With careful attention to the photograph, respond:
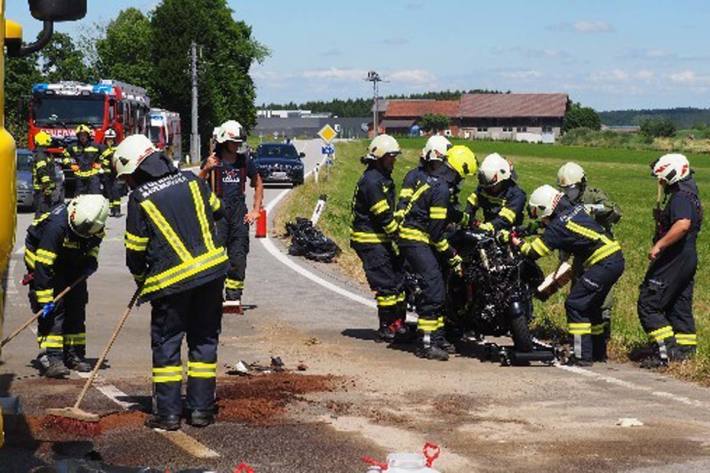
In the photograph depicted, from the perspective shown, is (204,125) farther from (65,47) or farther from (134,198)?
(134,198)

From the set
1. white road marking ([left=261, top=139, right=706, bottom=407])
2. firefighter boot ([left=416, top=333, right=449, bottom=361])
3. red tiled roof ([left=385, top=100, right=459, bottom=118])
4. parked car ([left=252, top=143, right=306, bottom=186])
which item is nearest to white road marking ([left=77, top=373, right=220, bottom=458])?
firefighter boot ([left=416, top=333, right=449, bottom=361])

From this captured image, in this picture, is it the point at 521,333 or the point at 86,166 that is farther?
the point at 86,166

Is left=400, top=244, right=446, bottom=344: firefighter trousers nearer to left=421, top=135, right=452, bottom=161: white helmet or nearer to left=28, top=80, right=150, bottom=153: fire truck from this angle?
left=421, top=135, right=452, bottom=161: white helmet

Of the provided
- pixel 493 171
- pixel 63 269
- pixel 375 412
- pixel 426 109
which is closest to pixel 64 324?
pixel 63 269

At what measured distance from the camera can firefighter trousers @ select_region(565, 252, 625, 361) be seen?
10195 millimetres

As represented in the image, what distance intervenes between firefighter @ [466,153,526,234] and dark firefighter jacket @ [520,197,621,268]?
857 mm

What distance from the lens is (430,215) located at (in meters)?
10.7

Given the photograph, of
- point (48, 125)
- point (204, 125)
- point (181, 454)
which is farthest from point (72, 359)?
point (204, 125)

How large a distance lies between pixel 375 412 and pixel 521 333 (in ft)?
7.11

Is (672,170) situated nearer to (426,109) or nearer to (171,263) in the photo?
(171,263)

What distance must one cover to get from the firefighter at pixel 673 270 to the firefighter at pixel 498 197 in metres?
1.38

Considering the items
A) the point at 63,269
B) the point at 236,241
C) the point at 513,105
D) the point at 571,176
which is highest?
the point at 513,105

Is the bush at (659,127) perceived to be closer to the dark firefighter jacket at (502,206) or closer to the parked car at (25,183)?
the parked car at (25,183)

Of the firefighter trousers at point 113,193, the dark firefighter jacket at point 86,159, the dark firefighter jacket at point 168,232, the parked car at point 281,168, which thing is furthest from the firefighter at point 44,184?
the parked car at point 281,168
